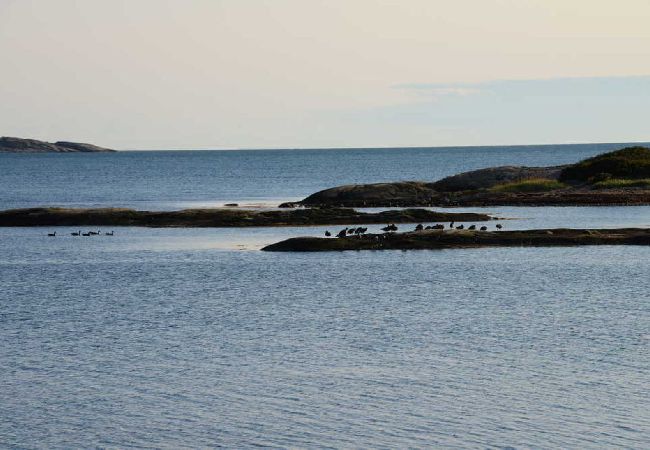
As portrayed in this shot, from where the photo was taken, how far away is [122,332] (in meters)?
36.9

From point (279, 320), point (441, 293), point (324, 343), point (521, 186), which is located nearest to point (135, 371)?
point (324, 343)

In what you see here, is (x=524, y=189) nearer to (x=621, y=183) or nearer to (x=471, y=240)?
(x=621, y=183)

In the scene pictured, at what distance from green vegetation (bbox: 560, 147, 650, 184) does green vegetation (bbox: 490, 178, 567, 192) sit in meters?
2.25

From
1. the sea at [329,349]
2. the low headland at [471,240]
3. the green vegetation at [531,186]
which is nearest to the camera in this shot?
the sea at [329,349]

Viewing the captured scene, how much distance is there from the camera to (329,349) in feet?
108

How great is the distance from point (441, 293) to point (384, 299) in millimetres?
2664

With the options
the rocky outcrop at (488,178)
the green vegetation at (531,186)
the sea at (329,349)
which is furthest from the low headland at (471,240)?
the rocky outcrop at (488,178)

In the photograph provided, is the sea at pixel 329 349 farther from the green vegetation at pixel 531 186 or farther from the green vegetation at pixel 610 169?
the green vegetation at pixel 610 169

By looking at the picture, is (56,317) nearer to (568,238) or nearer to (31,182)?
(568,238)

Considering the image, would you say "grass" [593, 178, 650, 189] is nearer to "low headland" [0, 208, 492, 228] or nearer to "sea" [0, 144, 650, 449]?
"low headland" [0, 208, 492, 228]

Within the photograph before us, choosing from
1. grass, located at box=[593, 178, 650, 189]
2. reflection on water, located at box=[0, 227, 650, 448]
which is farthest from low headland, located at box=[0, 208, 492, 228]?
grass, located at box=[593, 178, 650, 189]

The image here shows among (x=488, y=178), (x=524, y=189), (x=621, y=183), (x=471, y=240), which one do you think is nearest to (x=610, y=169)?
(x=621, y=183)

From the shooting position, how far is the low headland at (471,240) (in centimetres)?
6150

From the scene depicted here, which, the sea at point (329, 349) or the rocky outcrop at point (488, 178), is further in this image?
the rocky outcrop at point (488, 178)
